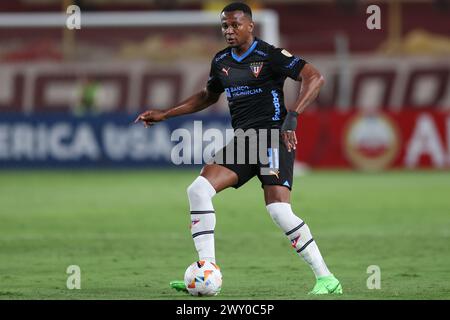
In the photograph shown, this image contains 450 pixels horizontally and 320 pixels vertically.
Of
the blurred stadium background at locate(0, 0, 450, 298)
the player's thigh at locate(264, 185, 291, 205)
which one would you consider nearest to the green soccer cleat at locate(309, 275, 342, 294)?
the player's thigh at locate(264, 185, 291, 205)

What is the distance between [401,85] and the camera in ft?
90.7

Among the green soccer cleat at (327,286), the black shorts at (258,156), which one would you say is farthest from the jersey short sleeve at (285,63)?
the green soccer cleat at (327,286)

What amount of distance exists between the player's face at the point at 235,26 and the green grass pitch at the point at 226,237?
6.25ft

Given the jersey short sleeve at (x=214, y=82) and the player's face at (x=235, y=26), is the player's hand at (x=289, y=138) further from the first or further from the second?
the jersey short sleeve at (x=214, y=82)

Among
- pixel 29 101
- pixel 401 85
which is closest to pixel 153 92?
pixel 29 101

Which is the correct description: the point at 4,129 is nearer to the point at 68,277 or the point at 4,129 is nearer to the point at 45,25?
the point at 45,25

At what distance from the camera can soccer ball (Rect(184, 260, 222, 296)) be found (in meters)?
8.20

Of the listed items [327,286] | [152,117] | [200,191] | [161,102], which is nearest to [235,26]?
[152,117]

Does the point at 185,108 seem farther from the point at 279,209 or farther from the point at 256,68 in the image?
the point at 279,209

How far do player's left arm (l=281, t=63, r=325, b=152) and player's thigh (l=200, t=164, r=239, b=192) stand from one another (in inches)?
20.3

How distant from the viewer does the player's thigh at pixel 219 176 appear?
8.48 meters

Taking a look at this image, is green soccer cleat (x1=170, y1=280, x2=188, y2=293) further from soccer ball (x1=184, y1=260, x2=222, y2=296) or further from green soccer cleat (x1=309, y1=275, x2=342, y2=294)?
green soccer cleat (x1=309, y1=275, x2=342, y2=294)

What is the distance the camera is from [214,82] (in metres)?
9.00
